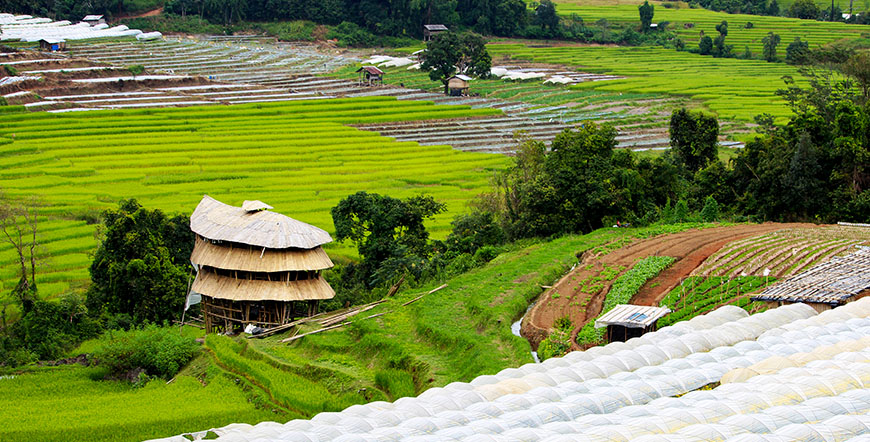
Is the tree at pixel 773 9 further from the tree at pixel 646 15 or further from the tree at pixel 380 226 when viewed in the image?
the tree at pixel 380 226

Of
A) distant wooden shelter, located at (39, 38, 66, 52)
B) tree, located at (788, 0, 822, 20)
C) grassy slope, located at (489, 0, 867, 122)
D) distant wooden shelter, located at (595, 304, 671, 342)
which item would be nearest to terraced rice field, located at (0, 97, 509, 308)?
distant wooden shelter, located at (595, 304, 671, 342)

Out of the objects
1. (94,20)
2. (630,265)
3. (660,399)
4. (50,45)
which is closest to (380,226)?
(630,265)

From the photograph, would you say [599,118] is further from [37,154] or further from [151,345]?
[151,345]

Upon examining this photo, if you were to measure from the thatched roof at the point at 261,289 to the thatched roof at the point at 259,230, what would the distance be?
1.03m

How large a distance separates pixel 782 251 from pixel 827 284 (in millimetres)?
3858

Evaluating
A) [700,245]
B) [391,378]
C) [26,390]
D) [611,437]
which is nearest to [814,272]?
[700,245]

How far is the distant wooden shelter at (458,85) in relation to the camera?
64.2m

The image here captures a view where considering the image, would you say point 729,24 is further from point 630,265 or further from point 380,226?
point 630,265

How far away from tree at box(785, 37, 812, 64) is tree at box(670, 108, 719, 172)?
1440 inches

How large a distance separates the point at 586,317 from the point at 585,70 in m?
57.2

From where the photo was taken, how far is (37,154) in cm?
4422

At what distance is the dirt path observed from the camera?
21781 mm

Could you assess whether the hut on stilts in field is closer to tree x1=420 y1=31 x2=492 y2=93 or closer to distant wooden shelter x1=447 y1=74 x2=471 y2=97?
distant wooden shelter x1=447 y1=74 x2=471 y2=97

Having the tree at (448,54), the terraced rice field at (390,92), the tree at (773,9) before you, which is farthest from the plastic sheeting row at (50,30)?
the tree at (773,9)
